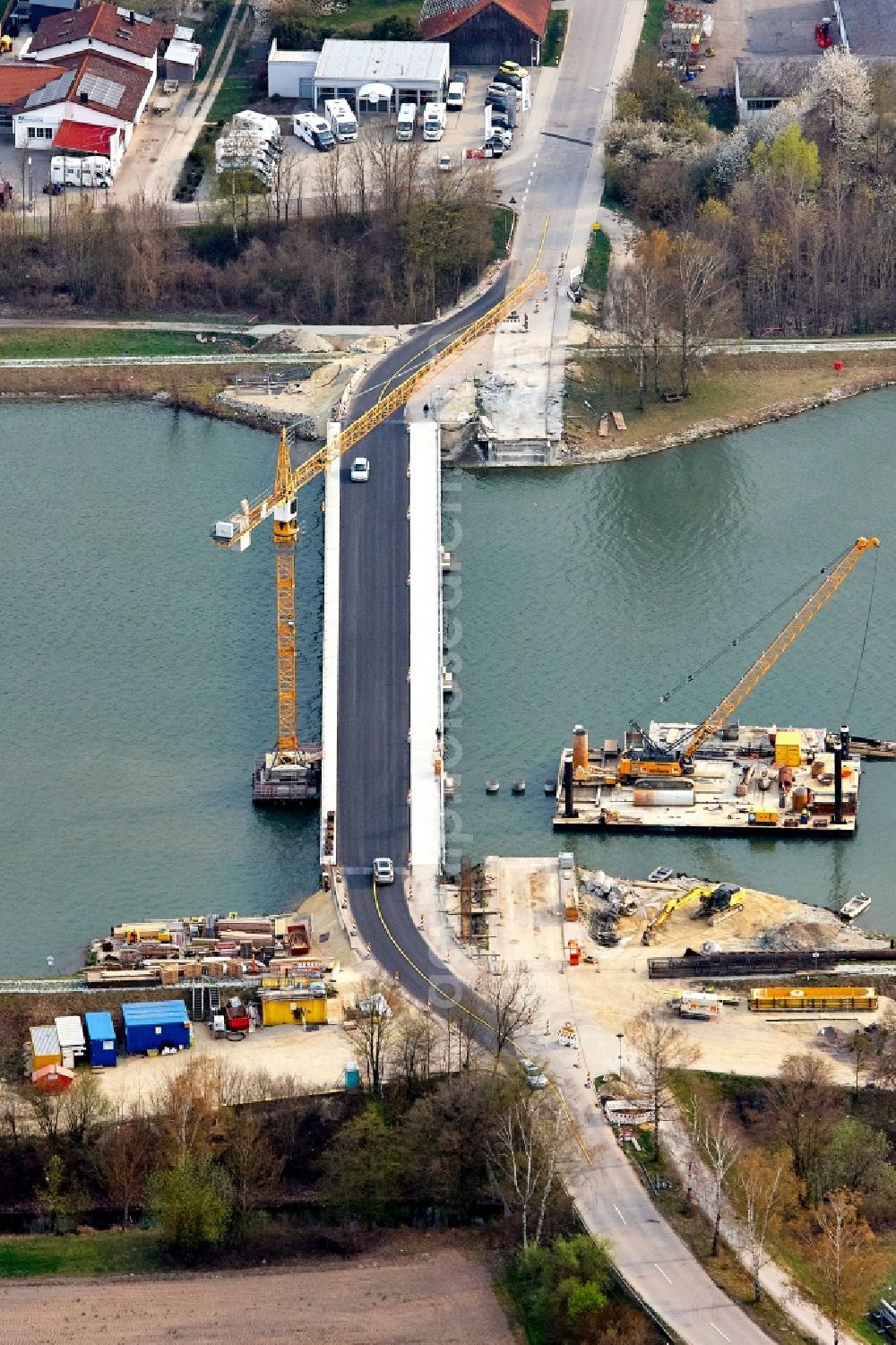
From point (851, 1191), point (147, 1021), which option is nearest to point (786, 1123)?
point (851, 1191)

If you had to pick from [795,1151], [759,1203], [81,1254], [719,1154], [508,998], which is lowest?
[81,1254]

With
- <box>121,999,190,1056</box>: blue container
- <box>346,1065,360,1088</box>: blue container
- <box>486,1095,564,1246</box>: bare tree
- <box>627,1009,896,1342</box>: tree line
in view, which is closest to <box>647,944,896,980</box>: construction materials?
<box>627,1009,896,1342</box>: tree line

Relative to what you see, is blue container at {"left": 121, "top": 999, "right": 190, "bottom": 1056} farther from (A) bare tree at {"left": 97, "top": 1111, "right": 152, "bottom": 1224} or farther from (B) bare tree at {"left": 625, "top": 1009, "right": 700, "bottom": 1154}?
(B) bare tree at {"left": 625, "top": 1009, "right": 700, "bottom": 1154}

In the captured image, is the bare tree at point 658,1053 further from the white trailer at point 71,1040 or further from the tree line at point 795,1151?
the white trailer at point 71,1040

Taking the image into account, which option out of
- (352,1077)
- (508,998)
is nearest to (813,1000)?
(508,998)

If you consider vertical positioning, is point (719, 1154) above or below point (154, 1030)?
below

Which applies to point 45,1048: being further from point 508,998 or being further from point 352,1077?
point 508,998
